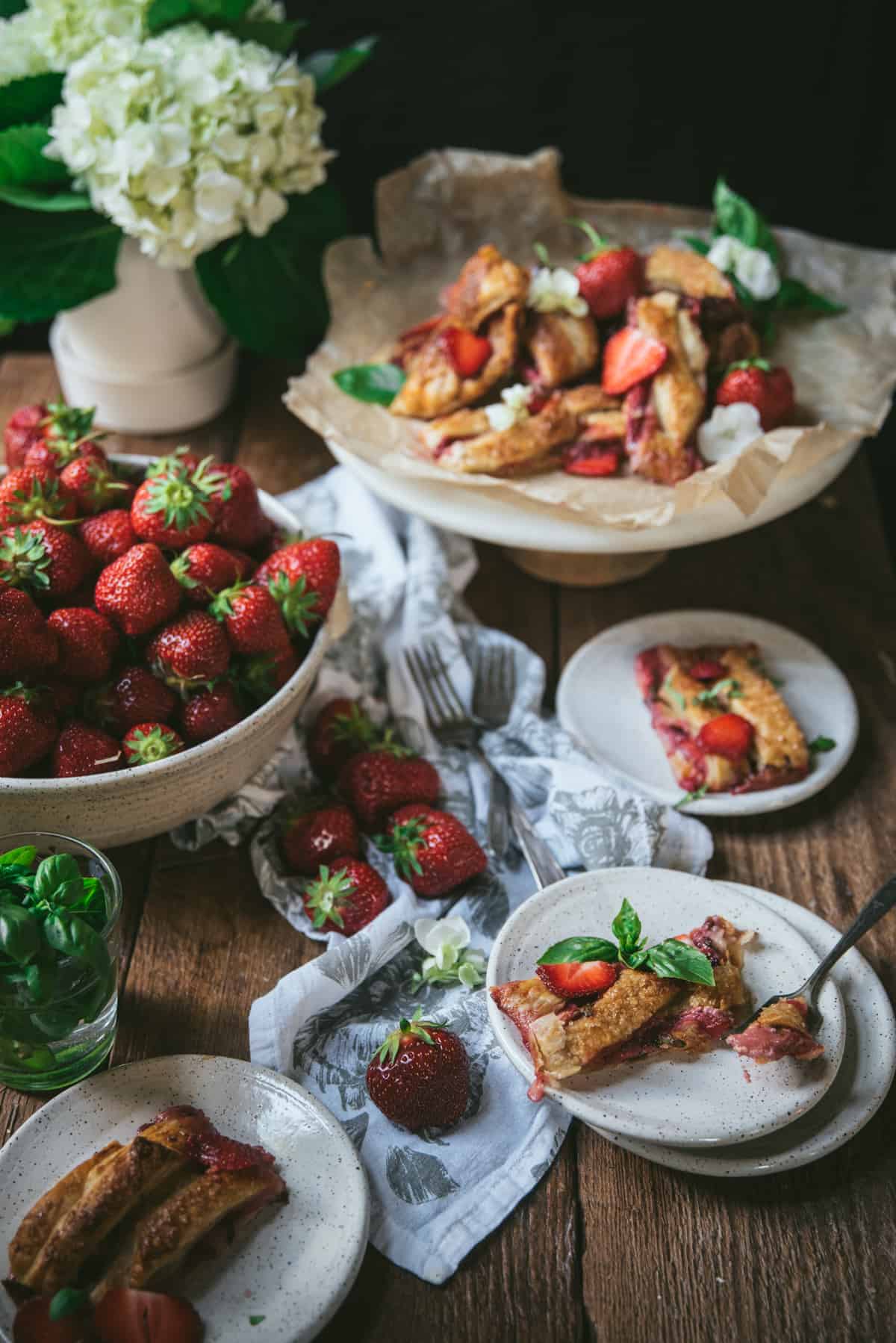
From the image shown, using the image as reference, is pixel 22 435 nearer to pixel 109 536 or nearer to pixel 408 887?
pixel 109 536

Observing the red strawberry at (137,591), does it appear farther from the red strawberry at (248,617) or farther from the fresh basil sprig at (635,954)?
the fresh basil sprig at (635,954)

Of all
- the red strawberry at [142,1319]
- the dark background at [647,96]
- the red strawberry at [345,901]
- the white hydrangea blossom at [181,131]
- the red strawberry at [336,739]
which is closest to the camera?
the red strawberry at [142,1319]

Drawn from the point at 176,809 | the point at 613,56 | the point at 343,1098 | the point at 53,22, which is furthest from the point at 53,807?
the point at 613,56

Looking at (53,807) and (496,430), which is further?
(496,430)

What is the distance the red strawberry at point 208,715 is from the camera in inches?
56.4

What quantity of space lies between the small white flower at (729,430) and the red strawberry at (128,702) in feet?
3.07

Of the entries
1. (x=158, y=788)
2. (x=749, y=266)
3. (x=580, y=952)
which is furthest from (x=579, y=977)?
(x=749, y=266)

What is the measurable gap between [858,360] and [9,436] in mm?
1382

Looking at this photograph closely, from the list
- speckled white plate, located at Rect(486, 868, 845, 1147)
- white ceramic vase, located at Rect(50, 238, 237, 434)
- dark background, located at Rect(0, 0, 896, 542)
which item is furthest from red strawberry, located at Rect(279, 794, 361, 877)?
dark background, located at Rect(0, 0, 896, 542)

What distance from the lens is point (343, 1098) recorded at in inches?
51.7

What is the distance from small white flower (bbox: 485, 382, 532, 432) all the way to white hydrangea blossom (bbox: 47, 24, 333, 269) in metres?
0.50

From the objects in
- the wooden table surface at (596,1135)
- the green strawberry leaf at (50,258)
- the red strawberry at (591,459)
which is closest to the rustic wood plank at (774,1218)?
the wooden table surface at (596,1135)

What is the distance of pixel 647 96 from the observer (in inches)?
90.4

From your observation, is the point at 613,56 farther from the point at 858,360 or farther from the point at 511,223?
the point at 858,360
